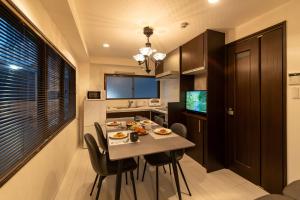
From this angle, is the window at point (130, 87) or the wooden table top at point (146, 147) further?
the window at point (130, 87)

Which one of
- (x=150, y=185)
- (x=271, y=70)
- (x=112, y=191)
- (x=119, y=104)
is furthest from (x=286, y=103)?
(x=119, y=104)

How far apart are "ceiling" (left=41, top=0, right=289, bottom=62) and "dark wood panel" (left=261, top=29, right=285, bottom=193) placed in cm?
52

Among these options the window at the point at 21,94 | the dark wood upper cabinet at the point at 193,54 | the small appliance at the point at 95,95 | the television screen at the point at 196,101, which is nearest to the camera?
the window at the point at 21,94

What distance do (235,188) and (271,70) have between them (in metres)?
1.76

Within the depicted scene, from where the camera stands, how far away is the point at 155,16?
2320mm

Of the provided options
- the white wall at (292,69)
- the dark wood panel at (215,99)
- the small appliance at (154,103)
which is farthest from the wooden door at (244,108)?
the small appliance at (154,103)

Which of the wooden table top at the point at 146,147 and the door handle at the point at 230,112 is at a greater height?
the door handle at the point at 230,112

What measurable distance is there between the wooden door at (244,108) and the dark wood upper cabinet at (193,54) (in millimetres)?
497

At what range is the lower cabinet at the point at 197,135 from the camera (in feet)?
9.78

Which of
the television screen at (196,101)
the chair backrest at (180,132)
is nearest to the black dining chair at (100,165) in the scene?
the chair backrest at (180,132)

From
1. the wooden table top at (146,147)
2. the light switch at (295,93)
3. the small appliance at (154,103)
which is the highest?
the light switch at (295,93)

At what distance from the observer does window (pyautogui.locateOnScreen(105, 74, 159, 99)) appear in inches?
204

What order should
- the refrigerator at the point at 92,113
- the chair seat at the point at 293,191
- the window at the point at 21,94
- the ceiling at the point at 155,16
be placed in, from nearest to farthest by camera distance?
the window at the point at 21,94 → the chair seat at the point at 293,191 → the ceiling at the point at 155,16 → the refrigerator at the point at 92,113

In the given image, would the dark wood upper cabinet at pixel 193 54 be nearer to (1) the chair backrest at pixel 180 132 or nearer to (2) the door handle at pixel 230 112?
(2) the door handle at pixel 230 112
